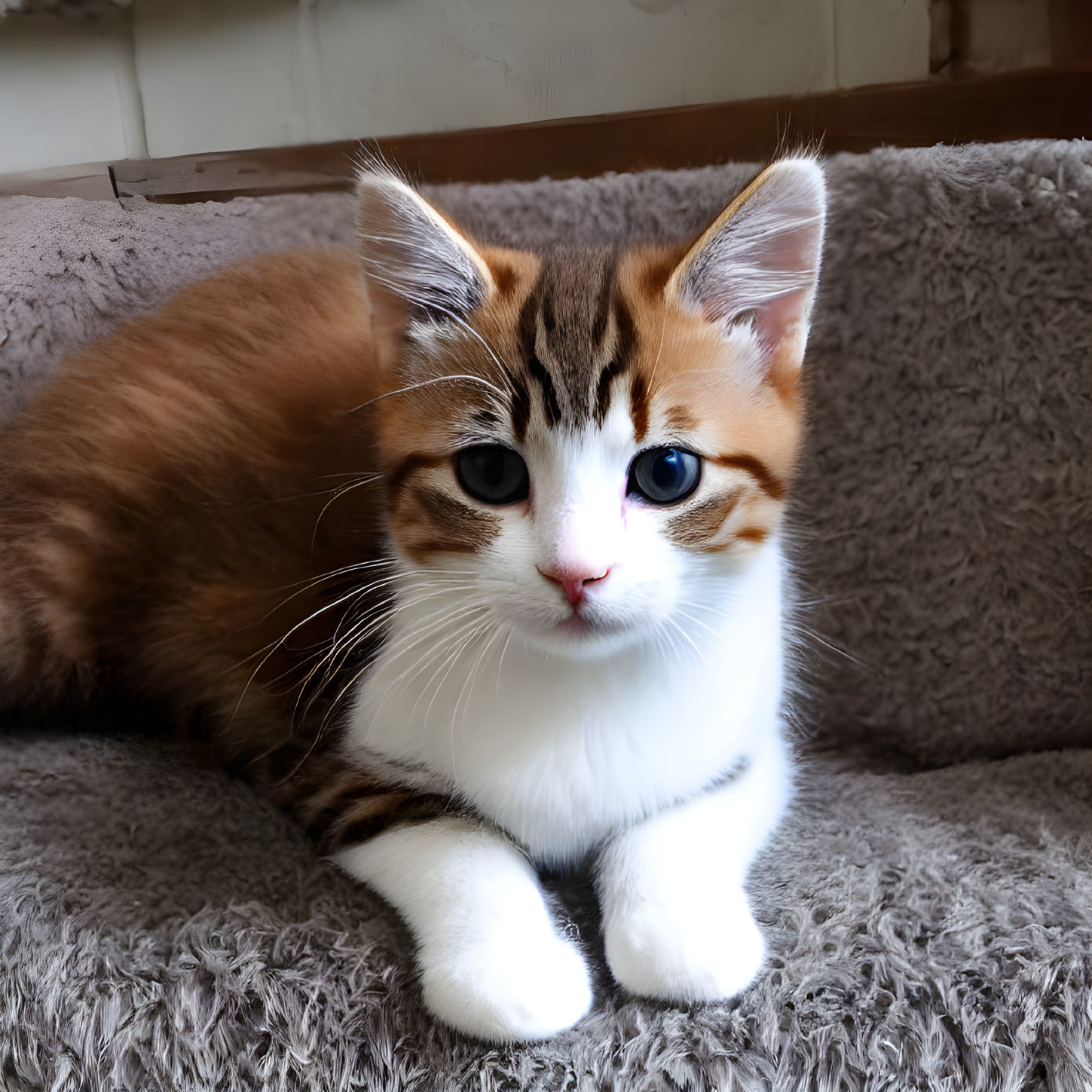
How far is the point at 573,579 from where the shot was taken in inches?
25.6

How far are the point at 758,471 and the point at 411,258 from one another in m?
0.34

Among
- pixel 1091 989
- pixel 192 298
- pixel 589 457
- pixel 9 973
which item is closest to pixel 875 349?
pixel 589 457

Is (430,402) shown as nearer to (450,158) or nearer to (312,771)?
(312,771)

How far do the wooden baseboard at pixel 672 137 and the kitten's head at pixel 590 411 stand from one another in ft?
1.91

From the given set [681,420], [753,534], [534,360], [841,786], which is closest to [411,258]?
[534,360]

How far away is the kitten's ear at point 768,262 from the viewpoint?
73 centimetres

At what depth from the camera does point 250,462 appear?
3.44 feet

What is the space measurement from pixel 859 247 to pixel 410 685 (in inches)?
30.3

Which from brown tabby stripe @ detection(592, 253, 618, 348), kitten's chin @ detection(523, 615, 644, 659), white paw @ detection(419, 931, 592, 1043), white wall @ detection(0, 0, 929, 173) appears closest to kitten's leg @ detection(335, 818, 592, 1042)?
white paw @ detection(419, 931, 592, 1043)

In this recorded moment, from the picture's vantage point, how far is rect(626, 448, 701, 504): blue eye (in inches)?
27.9

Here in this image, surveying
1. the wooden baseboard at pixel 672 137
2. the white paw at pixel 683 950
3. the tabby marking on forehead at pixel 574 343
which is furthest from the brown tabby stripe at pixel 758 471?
the wooden baseboard at pixel 672 137

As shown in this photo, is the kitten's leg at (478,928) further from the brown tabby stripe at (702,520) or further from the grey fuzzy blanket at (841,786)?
the brown tabby stripe at (702,520)

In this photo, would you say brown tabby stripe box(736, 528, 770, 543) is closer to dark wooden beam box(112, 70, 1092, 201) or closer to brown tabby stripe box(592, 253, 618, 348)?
brown tabby stripe box(592, 253, 618, 348)

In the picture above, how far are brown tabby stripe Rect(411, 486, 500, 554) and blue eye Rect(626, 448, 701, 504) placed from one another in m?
0.11
